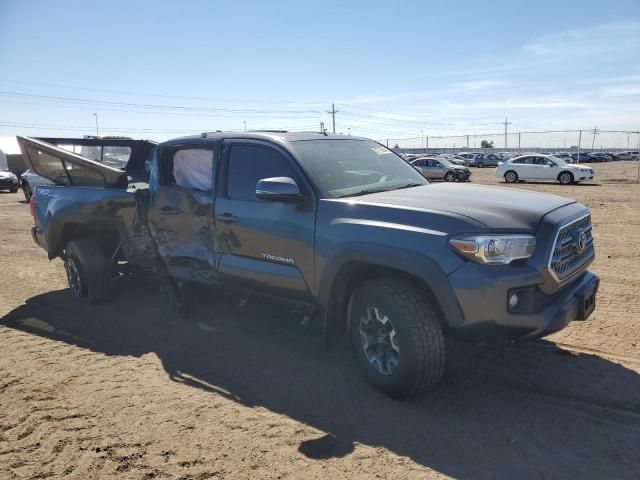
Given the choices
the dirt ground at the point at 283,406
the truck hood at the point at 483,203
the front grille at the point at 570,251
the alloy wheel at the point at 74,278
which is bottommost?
the dirt ground at the point at 283,406

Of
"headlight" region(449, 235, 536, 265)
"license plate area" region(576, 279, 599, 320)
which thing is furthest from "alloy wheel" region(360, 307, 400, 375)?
"license plate area" region(576, 279, 599, 320)

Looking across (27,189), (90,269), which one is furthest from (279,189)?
(27,189)

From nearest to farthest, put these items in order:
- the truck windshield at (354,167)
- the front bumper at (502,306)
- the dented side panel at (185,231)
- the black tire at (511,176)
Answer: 1. the front bumper at (502,306)
2. the truck windshield at (354,167)
3. the dented side panel at (185,231)
4. the black tire at (511,176)

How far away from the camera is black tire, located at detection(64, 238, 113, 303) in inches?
242

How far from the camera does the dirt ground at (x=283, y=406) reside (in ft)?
9.86

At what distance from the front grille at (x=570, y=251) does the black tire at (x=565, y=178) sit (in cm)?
2296

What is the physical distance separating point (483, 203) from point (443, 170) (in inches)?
1073

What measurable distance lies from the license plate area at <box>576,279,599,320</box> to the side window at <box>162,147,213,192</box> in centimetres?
324

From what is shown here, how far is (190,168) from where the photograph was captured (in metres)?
5.24

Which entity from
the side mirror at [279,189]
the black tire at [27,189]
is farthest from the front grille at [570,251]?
the black tire at [27,189]

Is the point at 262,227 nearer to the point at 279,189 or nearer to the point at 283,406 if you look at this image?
the point at 279,189

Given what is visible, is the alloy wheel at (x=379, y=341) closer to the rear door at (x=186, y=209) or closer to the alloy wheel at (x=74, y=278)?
the rear door at (x=186, y=209)

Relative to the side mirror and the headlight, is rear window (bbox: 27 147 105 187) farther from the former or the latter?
the headlight

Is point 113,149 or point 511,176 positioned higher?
point 113,149
